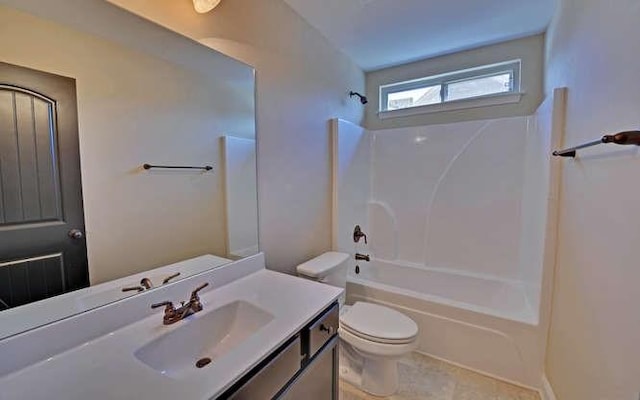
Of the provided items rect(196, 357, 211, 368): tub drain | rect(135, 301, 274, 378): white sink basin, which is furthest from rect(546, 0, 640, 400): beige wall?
rect(196, 357, 211, 368): tub drain

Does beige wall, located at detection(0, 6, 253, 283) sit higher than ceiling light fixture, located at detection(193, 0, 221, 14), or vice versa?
ceiling light fixture, located at detection(193, 0, 221, 14)

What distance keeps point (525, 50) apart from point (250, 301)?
9.22ft

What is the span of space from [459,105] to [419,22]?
0.90 meters

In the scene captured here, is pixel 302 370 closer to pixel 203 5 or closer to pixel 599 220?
pixel 599 220

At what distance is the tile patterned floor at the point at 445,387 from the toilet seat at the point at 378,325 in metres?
0.39

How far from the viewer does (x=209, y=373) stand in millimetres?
731

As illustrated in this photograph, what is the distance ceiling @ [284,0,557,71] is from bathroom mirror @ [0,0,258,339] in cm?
95

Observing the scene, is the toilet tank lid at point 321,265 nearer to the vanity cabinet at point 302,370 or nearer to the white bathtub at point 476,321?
the white bathtub at point 476,321

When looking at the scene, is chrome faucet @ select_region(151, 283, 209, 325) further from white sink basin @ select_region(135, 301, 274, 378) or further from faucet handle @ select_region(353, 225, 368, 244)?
faucet handle @ select_region(353, 225, 368, 244)

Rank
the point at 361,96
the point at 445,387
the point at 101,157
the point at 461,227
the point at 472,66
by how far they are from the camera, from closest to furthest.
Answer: the point at 101,157 < the point at 445,387 < the point at 472,66 < the point at 461,227 < the point at 361,96

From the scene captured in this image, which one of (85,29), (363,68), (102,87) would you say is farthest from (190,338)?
(363,68)

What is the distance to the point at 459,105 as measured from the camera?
259cm

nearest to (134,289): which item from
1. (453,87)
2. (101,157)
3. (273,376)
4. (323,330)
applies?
(101,157)

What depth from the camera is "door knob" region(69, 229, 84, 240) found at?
94 centimetres
